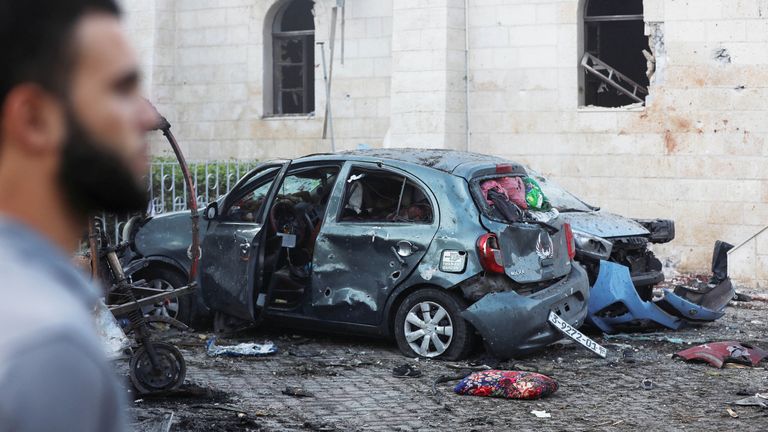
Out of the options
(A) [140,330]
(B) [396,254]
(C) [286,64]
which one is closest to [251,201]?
(B) [396,254]

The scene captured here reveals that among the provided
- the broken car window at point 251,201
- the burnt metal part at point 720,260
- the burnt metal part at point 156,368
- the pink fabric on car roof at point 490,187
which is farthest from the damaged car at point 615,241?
the burnt metal part at point 156,368

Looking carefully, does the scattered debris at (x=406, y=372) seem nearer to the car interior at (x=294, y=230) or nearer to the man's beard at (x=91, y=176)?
the car interior at (x=294, y=230)

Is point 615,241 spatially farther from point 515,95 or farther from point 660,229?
point 515,95

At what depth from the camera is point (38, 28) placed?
1.12m

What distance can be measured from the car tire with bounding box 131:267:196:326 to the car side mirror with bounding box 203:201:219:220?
2.09 ft

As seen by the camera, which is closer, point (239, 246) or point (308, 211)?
point (239, 246)

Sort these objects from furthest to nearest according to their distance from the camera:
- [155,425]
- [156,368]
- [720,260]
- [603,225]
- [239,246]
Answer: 1. [720,260]
2. [603,225]
3. [239,246]
4. [156,368]
5. [155,425]

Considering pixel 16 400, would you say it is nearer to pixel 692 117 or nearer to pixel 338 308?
pixel 338 308

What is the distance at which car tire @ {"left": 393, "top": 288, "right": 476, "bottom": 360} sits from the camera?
895 centimetres

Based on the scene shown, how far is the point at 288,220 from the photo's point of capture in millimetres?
9977

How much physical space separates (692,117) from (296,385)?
967 centimetres

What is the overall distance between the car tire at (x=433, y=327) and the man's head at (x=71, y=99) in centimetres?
781

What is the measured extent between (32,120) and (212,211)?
9.14 m

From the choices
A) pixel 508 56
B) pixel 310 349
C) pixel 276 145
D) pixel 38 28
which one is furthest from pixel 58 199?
pixel 276 145
